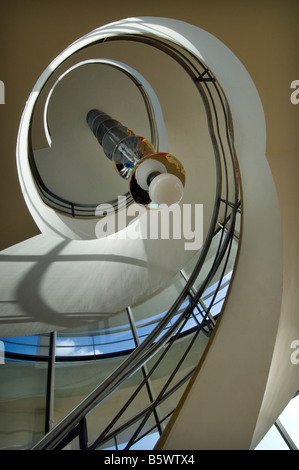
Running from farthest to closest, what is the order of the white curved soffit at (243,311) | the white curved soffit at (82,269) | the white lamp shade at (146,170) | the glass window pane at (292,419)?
the glass window pane at (292,419) → the white curved soffit at (82,269) → the white lamp shade at (146,170) → the white curved soffit at (243,311)

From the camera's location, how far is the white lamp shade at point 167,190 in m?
3.08

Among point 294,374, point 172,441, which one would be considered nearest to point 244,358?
point 294,374

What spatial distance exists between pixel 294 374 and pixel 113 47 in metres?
5.46

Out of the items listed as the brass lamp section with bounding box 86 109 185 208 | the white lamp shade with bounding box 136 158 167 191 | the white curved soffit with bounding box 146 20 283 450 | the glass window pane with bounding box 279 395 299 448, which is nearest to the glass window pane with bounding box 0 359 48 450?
the white curved soffit with bounding box 146 20 283 450

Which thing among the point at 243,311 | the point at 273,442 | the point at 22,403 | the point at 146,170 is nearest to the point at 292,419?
the point at 273,442

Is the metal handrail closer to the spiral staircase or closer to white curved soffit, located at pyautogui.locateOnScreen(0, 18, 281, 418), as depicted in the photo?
the spiral staircase

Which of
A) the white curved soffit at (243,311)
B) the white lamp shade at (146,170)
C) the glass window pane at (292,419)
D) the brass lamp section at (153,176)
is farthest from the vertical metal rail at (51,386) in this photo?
the white lamp shade at (146,170)

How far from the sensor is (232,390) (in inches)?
136

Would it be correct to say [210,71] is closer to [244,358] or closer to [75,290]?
[244,358]

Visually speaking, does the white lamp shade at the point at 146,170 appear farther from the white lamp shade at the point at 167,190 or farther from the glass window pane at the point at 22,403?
the glass window pane at the point at 22,403

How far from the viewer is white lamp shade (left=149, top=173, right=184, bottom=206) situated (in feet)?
10.1

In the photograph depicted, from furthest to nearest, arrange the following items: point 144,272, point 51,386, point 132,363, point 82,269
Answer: point 82,269
point 144,272
point 51,386
point 132,363

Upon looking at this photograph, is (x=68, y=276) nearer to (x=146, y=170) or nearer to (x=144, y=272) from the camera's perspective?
(x=144, y=272)

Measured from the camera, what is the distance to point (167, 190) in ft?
10.1
